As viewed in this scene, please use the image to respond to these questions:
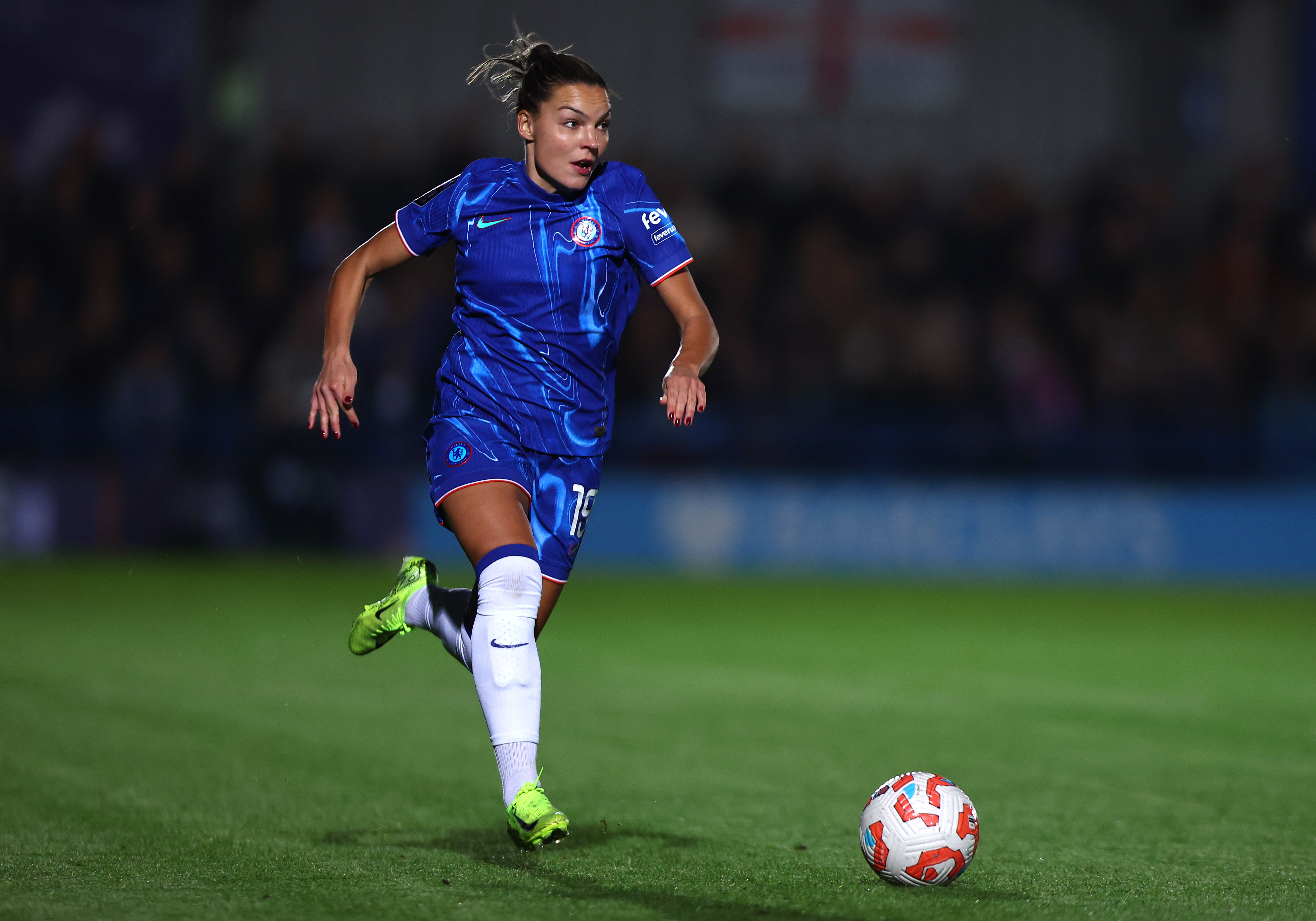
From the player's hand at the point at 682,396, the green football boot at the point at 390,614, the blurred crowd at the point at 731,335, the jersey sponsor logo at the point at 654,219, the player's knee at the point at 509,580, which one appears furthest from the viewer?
the blurred crowd at the point at 731,335

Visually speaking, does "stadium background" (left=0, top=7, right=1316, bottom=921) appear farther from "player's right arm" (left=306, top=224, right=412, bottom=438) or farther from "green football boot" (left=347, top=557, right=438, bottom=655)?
"player's right arm" (left=306, top=224, right=412, bottom=438)

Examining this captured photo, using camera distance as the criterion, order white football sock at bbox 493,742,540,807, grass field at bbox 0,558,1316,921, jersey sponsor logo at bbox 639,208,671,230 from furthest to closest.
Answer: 1. jersey sponsor logo at bbox 639,208,671,230
2. white football sock at bbox 493,742,540,807
3. grass field at bbox 0,558,1316,921

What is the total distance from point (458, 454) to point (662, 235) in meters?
0.88

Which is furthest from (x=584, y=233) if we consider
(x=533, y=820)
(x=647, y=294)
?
(x=647, y=294)

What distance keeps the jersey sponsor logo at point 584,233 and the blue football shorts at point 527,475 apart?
0.59m

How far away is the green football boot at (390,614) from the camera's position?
5.24 meters

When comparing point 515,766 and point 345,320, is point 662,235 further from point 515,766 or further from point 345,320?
point 515,766

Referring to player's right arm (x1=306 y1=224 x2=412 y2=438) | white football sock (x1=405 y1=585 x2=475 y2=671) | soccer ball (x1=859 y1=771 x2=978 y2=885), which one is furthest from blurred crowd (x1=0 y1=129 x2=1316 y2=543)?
soccer ball (x1=859 y1=771 x2=978 y2=885)

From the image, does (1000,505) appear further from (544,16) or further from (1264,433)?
(544,16)

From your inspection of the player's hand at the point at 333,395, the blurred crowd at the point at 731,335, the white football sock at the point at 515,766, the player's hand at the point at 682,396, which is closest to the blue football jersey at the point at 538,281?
the player's hand at the point at 333,395

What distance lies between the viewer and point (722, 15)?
1914 cm

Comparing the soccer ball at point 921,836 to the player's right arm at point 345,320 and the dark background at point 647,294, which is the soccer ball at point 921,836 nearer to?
the player's right arm at point 345,320

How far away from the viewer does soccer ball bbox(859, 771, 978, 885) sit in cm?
404

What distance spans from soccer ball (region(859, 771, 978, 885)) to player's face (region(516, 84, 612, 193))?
1.97m
